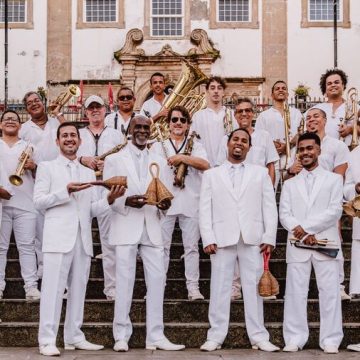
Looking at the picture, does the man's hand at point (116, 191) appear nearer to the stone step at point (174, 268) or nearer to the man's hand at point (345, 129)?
the stone step at point (174, 268)

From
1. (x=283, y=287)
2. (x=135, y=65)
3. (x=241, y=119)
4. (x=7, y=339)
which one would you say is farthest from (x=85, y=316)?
(x=135, y=65)

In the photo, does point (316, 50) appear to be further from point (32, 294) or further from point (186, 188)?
point (32, 294)

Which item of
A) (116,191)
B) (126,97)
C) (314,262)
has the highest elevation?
→ (126,97)

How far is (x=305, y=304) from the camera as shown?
9273 millimetres

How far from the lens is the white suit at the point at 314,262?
9.18m

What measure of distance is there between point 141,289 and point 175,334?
3.74 feet

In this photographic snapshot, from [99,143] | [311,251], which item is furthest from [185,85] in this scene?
[311,251]

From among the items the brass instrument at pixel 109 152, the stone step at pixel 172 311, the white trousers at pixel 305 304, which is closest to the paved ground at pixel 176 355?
the white trousers at pixel 305 304

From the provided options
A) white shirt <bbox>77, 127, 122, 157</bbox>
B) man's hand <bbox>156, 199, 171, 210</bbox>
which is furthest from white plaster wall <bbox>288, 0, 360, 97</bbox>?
man's hand <bbox>156, 199, 171, 210</bbox>

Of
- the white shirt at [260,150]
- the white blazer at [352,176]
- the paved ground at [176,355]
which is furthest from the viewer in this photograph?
the white shirt at [260,150]

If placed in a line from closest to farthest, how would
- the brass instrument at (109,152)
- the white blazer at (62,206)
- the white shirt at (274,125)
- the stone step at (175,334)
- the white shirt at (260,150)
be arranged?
the white blazer at (62,206) < the stone step at (175,334) < the brass instrument at (109,152) < the white shirt at (260,150) < the white shirt at (274,125)

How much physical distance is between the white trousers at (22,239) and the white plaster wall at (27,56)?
1935cm

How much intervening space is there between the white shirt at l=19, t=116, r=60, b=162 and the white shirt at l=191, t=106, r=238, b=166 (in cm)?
175

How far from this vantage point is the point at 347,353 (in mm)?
9047
